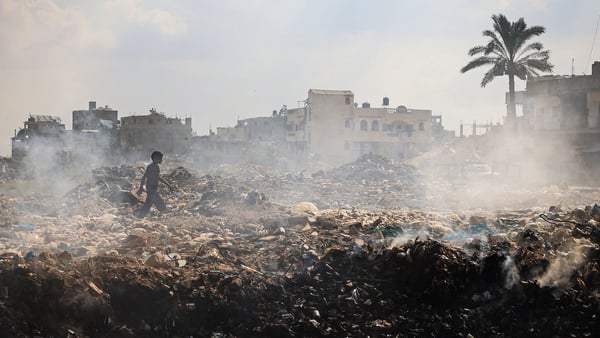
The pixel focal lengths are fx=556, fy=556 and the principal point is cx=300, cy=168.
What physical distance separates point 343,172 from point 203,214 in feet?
50.1

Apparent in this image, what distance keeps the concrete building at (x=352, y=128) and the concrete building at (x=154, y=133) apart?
9.95 metres

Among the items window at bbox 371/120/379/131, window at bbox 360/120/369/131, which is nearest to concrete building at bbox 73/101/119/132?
window at bbox 360/120/369/131

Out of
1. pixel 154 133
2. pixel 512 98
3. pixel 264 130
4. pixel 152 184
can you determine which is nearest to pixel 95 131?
pixel 154 133

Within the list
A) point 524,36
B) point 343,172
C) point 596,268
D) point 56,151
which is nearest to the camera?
point 596,268

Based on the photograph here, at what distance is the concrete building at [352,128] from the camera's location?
156 ft

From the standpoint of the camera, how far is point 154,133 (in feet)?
154

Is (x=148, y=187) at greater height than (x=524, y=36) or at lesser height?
lesser

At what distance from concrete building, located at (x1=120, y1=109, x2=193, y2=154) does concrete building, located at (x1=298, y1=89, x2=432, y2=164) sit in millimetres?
9947

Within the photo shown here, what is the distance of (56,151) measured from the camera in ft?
123

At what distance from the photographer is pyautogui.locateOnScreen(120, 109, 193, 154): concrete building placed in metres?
46.5

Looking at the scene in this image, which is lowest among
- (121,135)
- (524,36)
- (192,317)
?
(192,317)

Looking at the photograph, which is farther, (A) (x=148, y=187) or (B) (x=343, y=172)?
(B) (x=343, y=172)

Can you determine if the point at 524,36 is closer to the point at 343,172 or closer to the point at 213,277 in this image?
the point at 343,172

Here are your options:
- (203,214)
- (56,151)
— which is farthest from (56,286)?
(56,151)
